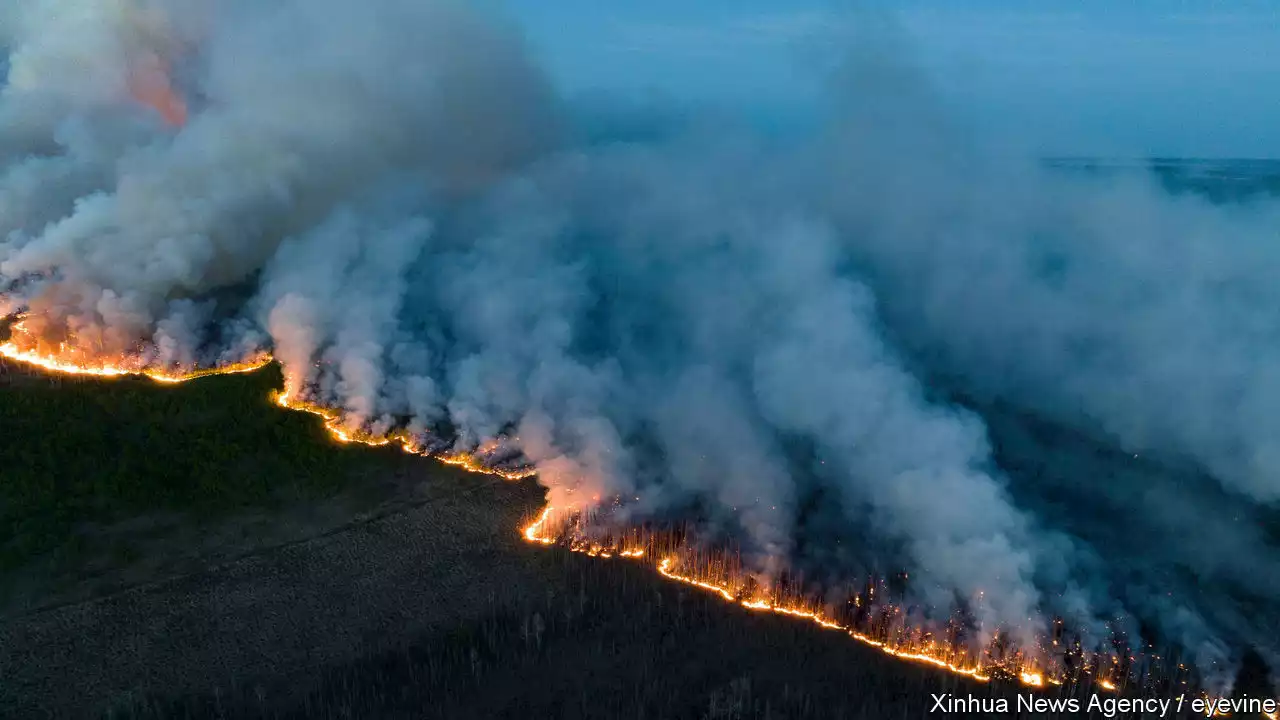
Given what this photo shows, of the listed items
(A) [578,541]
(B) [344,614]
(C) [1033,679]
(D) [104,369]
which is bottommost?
(C) [1033,679]

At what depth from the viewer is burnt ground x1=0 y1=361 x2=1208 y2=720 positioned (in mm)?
19781

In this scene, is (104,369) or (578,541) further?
(104,369)

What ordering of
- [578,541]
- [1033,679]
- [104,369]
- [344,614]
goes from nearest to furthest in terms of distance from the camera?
[1033,679]
[344,614]
[578,541]
[104,369]

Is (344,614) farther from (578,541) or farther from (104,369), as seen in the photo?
(104,369)

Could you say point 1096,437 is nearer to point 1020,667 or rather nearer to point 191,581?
point 1020,667

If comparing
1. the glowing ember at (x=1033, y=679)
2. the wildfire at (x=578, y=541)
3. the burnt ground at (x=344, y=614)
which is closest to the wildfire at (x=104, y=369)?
the wildfire at (x=578, y=541)

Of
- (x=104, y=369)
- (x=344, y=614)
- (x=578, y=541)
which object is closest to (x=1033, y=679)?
(x=578, y=541)

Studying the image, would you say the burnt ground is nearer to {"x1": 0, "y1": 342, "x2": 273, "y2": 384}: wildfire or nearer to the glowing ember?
the glowing ember

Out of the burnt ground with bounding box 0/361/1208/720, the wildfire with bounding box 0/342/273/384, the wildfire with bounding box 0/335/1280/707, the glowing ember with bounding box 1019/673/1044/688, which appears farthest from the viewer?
the wildfire with bounding box 0/342/273/384

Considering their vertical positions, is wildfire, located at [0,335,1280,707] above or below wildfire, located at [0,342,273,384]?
below

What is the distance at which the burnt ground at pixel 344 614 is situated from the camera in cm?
1978

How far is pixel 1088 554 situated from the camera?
26.7 metres

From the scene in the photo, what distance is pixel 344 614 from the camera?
22719 mm

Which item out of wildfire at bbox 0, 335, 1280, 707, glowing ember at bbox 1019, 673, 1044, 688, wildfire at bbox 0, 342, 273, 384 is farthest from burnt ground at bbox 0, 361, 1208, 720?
wildfire at bbox 0, 342, 273, 384
